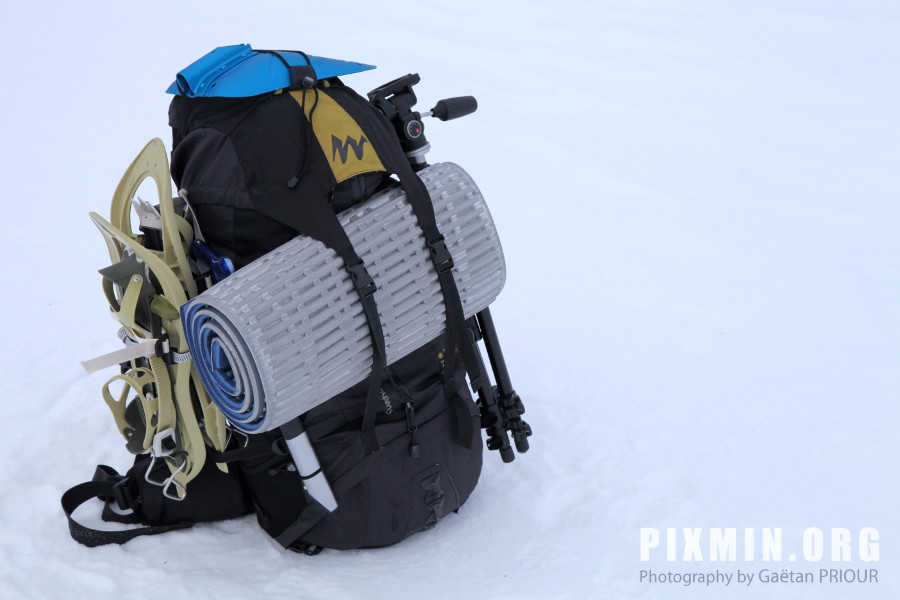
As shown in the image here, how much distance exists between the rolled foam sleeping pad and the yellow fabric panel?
10 centimetres

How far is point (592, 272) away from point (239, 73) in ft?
7.56

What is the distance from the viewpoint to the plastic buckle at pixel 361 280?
246 cm

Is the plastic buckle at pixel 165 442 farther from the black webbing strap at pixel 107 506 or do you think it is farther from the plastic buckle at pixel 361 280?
the plastic buckle at pixel 361 280

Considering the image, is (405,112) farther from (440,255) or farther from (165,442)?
(165,442)

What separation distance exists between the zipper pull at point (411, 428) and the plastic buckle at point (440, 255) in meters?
0.43

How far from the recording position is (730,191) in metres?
5.14

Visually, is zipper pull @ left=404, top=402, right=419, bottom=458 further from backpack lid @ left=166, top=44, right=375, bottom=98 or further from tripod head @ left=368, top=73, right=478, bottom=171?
backpack lid @ left=166, top=44, right=375, bottom=98

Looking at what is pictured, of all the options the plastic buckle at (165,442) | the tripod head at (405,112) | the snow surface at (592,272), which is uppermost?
the tripod head at (405,112)

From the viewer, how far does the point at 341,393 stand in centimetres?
270

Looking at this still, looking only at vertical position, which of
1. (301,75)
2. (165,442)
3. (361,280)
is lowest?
(165,442)

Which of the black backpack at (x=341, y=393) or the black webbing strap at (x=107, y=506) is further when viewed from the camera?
the black webbing strap at (x=107, y=506)

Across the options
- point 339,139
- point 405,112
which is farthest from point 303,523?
point 405,112

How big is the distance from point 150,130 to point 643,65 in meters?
3.43

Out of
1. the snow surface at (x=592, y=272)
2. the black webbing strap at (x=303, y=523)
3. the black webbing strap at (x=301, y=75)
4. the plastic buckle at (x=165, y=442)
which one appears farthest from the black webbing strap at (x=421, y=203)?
the plastic buckle at (x=165, y=442)
